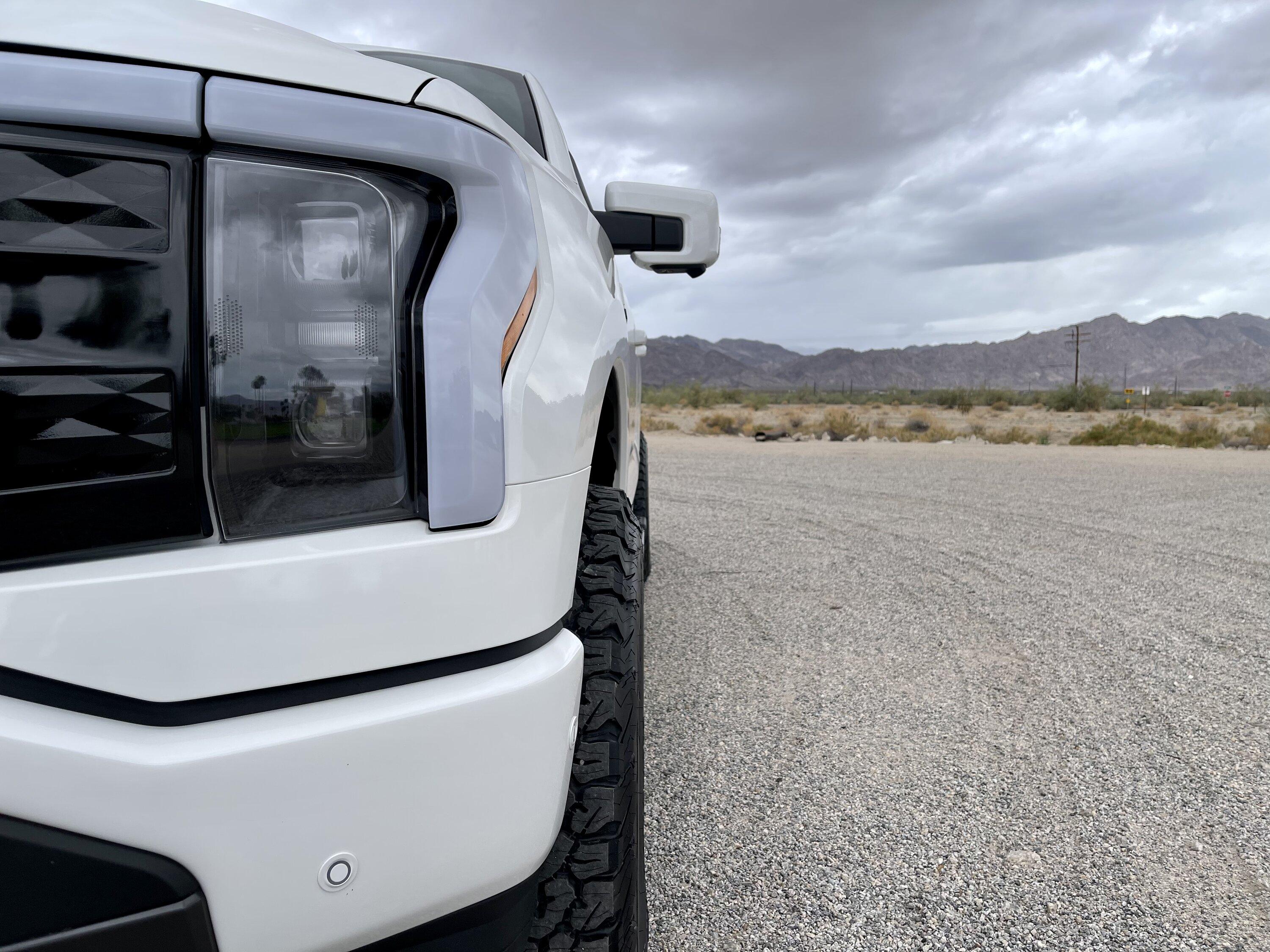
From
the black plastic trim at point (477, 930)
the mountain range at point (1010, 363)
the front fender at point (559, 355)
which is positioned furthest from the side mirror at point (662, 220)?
the mountain range at point (1010, 363)

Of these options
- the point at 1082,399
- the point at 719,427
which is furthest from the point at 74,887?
the point at 1082,399

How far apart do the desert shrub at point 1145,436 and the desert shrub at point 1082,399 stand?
524 inches

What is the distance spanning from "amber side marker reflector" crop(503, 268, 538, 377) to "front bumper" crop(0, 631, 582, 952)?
0.38 m

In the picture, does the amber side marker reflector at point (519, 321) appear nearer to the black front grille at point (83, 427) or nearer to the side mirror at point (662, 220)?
the black front grille at point (83, 427)

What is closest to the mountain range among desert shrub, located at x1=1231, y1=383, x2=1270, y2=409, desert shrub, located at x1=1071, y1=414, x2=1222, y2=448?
desert shrub, located at x1=1231, y1=383, x2=1270, y2=409

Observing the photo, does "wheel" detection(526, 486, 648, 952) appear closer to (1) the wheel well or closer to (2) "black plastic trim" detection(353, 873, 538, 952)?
(2) "black plastic trim" detection(353, 873, 538, 952)

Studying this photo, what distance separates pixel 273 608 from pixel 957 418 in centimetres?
2802

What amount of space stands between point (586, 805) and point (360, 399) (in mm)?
683

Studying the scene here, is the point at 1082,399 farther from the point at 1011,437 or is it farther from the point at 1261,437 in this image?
the point at 1261,437

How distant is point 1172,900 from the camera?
1556 millimetres

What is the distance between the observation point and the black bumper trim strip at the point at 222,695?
761 millimetres

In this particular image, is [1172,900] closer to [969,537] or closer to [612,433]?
[612,433]

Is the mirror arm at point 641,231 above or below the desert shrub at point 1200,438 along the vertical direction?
above

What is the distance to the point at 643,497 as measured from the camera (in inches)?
150
